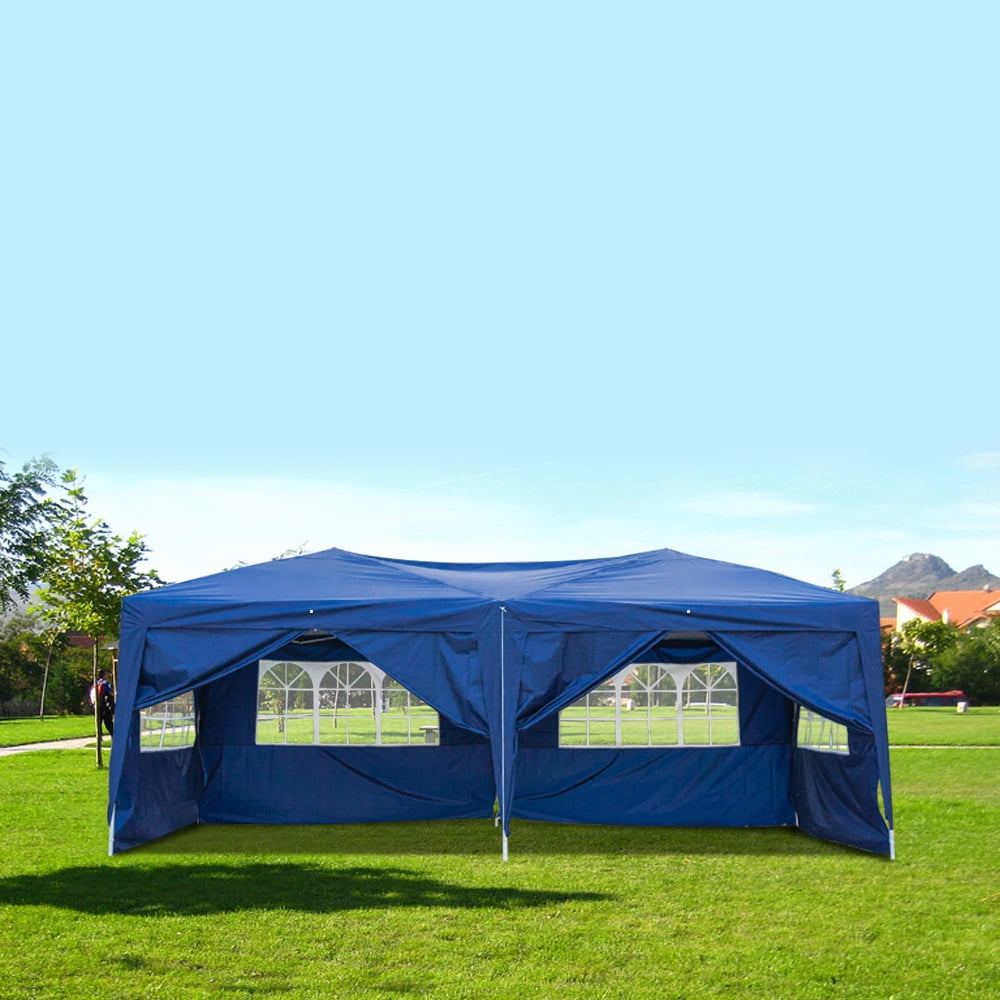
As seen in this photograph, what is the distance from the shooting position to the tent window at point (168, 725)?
32.7 feet

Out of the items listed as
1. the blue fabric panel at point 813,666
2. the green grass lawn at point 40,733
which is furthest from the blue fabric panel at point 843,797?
the green grass lawn at point 40,733

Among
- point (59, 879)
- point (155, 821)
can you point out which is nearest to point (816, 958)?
point (59, 879)

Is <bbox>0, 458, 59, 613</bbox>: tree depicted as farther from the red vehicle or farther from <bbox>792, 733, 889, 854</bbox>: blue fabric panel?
the red vehicle

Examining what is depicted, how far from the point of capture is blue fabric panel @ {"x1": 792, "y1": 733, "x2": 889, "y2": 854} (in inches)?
367

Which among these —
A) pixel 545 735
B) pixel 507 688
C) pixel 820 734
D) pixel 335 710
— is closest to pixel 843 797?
pixel 820 734

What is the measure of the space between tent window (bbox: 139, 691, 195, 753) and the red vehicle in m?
45.2

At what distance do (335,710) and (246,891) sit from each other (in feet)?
12.6

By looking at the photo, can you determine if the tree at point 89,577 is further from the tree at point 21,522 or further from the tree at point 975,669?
the tree at point 975,669

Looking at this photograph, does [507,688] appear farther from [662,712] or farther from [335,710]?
[335,710]

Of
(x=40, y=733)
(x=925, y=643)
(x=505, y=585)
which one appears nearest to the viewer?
(x=505, y=585)

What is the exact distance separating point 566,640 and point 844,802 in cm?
280

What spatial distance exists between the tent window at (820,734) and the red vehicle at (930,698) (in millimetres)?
42996

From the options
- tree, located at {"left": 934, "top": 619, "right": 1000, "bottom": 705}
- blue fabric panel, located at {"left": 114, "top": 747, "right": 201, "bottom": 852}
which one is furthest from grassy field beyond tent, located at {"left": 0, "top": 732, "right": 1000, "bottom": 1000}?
tree, located at {"left": 934, "top": 619, "right": 1000, "bottom": 705}

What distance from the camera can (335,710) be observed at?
1131 cm
